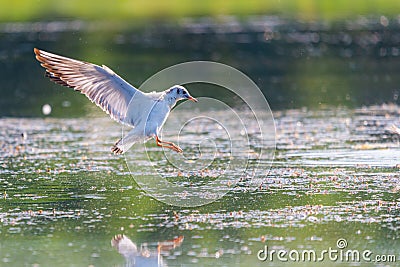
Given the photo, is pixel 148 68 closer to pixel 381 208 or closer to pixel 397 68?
pixel 397 68

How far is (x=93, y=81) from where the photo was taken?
10.2 metres

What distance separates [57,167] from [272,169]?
8.86 ft

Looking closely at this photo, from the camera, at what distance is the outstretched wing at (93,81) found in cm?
1009

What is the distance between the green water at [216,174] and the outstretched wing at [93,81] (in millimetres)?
1030

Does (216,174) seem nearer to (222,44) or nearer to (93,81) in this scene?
(93,81)

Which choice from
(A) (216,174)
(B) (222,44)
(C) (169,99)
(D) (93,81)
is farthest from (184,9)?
(C) (169,99)

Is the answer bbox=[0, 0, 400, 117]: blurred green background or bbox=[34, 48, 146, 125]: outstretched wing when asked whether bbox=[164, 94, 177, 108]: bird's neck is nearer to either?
bbox=[34, 48, 146, 125]: outstretched wing

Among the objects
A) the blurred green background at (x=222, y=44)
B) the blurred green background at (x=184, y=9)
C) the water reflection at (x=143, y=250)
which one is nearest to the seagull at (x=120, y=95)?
the water reflection at (x=143, y=250)

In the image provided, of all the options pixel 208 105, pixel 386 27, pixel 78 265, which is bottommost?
pixel 78 265

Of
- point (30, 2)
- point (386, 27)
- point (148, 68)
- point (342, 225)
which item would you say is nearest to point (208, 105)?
point (148, 68)

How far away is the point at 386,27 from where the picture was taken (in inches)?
1119

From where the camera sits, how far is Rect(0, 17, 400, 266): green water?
8.65 m

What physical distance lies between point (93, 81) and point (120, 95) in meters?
0.32

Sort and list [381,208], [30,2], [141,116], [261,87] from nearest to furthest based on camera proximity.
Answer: [381,208] → [141,116] → [261,87] → [30,2]
